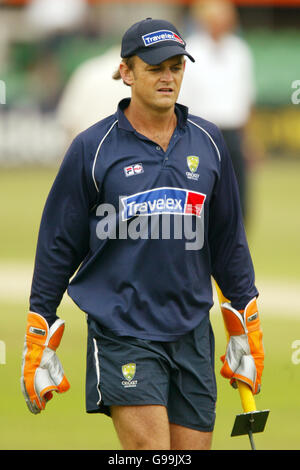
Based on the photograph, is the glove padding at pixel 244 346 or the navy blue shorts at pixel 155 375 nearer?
the navy blue shorts at pixel 155 375

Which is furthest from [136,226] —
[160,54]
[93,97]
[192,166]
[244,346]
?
[93,97]

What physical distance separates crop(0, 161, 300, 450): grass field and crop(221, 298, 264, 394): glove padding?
145cm

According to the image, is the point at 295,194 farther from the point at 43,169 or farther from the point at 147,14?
the point at 147,14

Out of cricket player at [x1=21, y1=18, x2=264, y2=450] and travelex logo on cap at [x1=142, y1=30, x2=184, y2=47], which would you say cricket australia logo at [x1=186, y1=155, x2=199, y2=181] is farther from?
travelex logo on cap at [x1=142, y1=30, x2=184, y2=47]

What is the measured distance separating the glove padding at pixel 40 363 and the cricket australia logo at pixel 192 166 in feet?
3.20

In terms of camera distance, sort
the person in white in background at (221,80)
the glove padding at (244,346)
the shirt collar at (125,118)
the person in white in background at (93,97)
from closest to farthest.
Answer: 1. the shirt collar at (125,118)
2. the glove padding at (244,346)
3. the person in white in background at (93,97)
4. the person in white in background at (221,80)

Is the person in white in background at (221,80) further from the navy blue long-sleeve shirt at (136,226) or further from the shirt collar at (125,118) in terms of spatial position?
the navy blue long-sleeve shirt at (136,226)

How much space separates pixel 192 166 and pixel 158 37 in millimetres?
620

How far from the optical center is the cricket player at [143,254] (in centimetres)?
489

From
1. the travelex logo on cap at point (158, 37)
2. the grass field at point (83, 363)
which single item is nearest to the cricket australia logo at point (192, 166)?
the travelex logo on cap at point (158, 37)

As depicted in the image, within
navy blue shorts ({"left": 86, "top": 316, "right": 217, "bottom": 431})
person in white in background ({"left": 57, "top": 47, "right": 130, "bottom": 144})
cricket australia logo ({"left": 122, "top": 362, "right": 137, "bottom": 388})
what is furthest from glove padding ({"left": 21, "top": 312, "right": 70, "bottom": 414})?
person in white in background ({"left": 57, "top": 47, "right": 130, "bottom": 144})

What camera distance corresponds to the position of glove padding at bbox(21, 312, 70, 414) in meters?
5.12

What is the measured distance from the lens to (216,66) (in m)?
12.0
